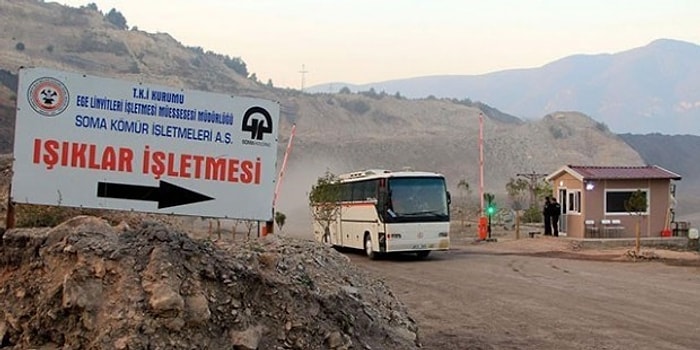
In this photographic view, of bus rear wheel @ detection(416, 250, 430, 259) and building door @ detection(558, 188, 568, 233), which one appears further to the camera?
building door @ detection(558, 188, 568, 233)

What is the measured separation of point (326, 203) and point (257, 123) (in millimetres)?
22079

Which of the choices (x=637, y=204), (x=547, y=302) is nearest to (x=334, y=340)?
(x=547, y=302)

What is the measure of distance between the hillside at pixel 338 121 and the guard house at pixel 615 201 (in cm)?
4411

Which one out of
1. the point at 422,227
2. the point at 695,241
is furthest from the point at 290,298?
the point at 695,241

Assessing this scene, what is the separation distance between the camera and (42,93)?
7.84 m

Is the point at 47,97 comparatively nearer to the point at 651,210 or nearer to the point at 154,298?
the point at 154,298

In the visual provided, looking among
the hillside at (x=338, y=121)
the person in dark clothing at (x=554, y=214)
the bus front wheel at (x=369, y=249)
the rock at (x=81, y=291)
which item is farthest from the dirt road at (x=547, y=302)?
the hillside at (x=338, y=121)

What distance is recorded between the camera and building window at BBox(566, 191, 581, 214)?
37.1 meters

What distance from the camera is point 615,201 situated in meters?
36.7

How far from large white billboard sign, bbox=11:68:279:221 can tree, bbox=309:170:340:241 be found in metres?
21.9

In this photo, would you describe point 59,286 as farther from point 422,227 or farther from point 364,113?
point 364,113

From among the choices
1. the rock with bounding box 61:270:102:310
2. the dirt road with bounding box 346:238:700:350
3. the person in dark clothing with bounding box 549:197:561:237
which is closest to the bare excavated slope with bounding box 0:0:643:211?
the person in dark clothing with bounding box 549:197:561:237

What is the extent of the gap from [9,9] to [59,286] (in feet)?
367

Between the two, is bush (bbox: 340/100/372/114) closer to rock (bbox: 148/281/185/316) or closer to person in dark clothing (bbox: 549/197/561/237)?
person in dark clothing (bbox: 549/197/561/237)
